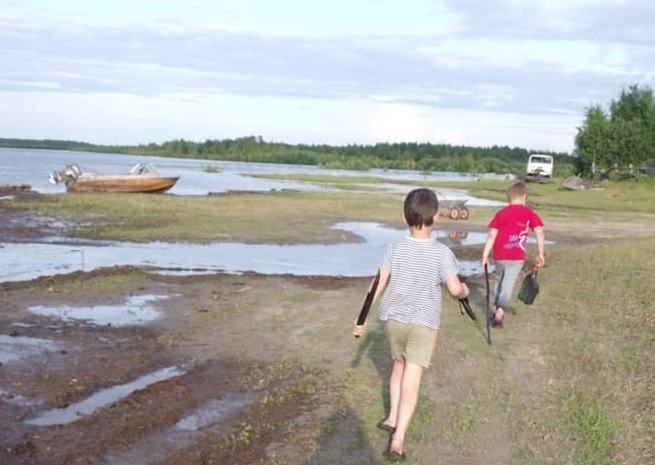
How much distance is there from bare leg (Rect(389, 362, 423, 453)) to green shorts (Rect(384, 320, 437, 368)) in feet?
0.23

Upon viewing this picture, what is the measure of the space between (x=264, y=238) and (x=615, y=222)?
14.4 m

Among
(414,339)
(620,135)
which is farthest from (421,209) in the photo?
(620,135)

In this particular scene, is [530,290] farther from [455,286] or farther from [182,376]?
[455,286]

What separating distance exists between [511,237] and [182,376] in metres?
4.17

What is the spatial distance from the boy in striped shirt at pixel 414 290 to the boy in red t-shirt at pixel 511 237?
4157mm

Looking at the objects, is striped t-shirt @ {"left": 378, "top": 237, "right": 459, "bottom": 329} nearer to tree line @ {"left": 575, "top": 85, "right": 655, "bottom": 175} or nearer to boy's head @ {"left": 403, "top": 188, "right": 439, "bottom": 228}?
boy's head @ {"left": 403, "top": 188, "right": 439, "bottom": 228}

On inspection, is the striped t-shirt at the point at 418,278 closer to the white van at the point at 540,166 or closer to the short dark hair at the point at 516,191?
the short dark hair at the point at 516,191

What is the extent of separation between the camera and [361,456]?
608 centimetres

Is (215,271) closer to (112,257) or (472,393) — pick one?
(112,257)

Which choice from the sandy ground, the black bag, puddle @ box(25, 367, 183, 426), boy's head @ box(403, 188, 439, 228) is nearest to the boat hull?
the sandy ground

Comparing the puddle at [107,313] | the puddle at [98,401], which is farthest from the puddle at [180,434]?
the puddle at [107,313]

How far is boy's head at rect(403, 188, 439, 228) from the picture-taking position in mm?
5977

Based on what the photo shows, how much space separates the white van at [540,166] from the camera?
2482 inches

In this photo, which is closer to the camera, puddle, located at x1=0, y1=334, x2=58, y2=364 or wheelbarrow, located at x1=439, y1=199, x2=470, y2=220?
→ puddle, located at x1=0, y1=334, x2=58, y2=364
